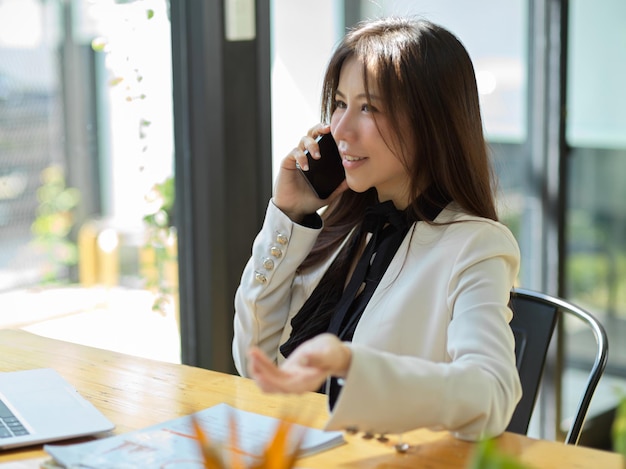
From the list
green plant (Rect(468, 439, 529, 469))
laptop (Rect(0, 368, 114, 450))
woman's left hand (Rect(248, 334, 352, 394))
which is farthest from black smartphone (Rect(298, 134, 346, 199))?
green plant (Rect(468, 439, 529, 469))

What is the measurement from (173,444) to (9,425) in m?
0.24

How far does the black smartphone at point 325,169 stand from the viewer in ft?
5.90

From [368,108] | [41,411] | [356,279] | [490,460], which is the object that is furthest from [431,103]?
[490,460]

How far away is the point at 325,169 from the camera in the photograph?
180cm

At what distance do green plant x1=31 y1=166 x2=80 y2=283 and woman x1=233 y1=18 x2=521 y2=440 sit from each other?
635mm

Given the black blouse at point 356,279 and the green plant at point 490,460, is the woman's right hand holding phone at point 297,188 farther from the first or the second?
the green plant at point 490,460

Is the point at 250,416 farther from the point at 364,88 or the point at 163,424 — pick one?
the point at 364,88

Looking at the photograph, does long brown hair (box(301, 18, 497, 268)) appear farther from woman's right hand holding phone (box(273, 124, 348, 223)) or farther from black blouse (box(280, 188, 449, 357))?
woman's right hand holding phone (box(273, 124, 348, 223))

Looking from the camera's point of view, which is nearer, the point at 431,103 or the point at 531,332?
the point at 431,103

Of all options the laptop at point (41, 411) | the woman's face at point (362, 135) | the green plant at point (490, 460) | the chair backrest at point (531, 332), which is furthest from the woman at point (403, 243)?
the green plant at point (490, 460)

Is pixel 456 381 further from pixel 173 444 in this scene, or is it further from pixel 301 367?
pixel 173 444

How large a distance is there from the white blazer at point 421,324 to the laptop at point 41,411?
35 cm

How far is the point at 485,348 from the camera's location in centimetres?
127

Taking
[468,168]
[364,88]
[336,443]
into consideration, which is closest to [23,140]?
[364,88]
